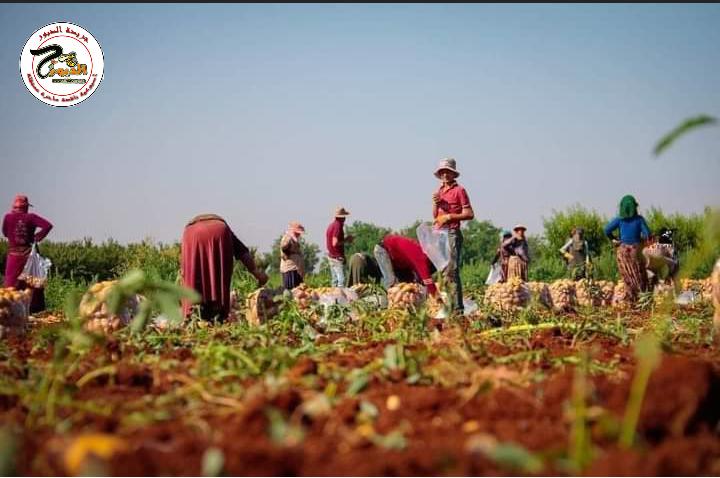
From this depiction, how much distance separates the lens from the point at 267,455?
5.64ft

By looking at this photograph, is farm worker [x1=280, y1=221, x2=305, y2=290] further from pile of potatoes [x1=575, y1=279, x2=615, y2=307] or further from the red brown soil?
the red brown soil

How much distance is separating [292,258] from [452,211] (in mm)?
4741

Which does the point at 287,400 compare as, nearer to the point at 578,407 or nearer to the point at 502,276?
the point at 578,407

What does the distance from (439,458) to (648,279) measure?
10950mm

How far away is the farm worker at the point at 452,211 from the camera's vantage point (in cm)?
832

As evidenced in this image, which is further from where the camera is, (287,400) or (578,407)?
(287,400)

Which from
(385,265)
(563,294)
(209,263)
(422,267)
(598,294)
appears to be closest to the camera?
(209,263)

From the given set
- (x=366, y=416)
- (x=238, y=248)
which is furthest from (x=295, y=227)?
(x=366, y=416)

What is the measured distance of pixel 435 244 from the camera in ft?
28.6

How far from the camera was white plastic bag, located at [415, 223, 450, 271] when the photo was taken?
27.9ft

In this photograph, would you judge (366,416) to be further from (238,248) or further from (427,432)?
(238,248)

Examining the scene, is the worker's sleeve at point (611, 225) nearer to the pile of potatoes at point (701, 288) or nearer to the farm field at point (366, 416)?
the pile of potatoes at point (701, 288)

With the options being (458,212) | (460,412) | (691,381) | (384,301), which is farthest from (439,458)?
(458,212)

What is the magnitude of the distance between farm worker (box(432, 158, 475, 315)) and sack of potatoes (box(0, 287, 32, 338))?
4.06 metres
